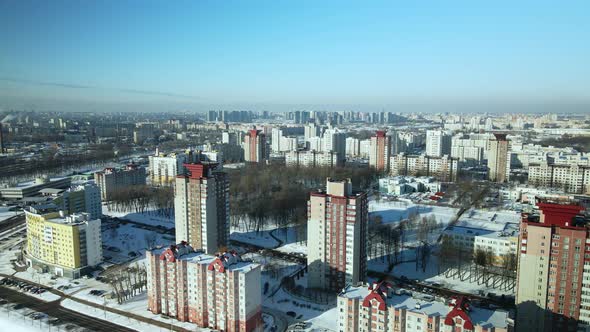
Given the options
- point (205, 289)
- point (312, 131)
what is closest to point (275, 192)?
point (205, 289)

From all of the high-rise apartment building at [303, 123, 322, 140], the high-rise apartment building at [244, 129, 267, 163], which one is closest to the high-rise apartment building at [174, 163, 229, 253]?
the high-rise apartment building at [244, 129, 267, 163]

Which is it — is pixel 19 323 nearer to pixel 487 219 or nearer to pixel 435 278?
pixel 435 278

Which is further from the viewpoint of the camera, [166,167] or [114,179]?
[166,167]

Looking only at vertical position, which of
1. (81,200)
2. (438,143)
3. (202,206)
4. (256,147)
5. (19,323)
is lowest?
(19,323)

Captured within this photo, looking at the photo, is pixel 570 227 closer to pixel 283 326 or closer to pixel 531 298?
pixel 531 298

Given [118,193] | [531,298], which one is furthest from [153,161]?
[531,298]

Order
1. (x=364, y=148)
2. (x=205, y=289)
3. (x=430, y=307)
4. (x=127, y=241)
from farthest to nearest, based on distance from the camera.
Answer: (x=364, y=148) → (x=127, y=241) → (x=205, y=289) → (x=430, y=307)

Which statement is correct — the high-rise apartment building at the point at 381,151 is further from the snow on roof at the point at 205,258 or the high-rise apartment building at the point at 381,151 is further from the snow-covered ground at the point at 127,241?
the snow on roof at the point at 205,258

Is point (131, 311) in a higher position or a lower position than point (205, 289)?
lower

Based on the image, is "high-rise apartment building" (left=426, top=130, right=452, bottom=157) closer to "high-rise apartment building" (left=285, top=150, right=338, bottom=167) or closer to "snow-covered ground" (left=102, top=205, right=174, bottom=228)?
"high-rise apartment building" (left=285, top=150, right=338, bottom=167)
